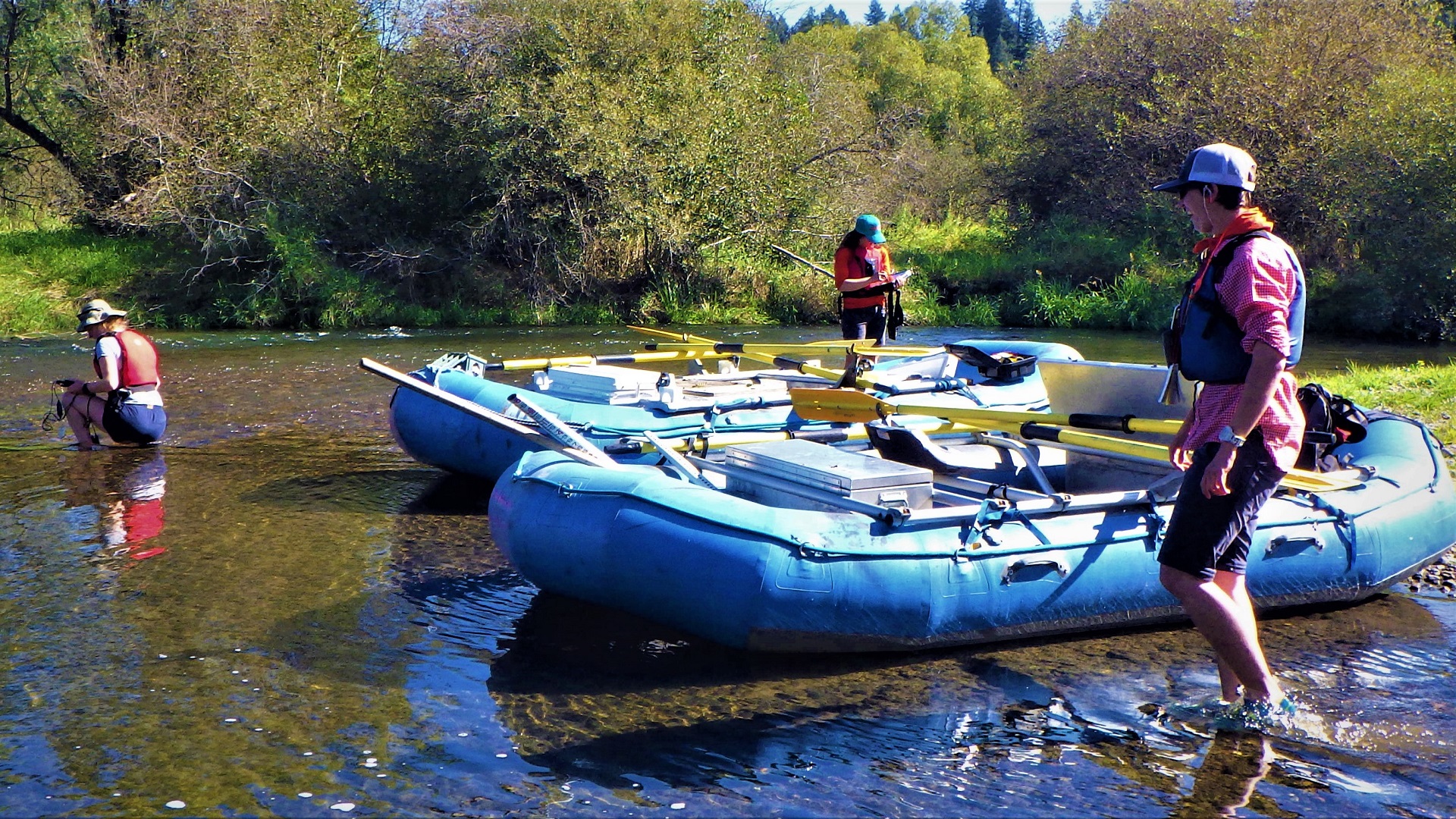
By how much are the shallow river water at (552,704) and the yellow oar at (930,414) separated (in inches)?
31.5

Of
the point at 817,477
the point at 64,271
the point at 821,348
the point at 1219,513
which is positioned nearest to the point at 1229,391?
the point at 1219,513

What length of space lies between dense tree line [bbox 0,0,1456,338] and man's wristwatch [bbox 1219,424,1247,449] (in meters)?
14.3

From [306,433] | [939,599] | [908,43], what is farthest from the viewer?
[908,43]

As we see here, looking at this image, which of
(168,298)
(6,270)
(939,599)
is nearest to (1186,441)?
(939,599)

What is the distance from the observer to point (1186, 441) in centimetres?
338

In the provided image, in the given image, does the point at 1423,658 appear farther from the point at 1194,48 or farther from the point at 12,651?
the point at 1194,48

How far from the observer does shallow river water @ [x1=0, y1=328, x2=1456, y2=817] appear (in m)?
3.31

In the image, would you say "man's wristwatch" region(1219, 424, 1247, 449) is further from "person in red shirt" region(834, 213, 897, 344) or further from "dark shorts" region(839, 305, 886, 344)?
"dark shorts" region(839, 305, 886, 344)

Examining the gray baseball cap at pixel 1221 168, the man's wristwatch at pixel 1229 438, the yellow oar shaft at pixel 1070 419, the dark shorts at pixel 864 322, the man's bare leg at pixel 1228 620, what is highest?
the gray baseball cap at pixel 1221 168

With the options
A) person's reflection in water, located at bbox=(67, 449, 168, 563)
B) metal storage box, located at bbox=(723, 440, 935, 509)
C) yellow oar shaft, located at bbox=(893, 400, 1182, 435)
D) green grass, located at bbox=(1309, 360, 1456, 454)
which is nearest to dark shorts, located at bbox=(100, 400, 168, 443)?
person's reflection in water, located at bbox=(67, 449, 168, 563)

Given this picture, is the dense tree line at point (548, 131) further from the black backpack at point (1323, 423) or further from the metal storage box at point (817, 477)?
the metal storage box at point (817, 477)

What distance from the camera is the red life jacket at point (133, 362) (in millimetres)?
7957

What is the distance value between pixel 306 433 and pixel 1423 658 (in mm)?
7037

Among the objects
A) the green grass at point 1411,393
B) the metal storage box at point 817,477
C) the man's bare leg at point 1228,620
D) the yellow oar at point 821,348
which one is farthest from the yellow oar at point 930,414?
the green grass at point 1411,393
